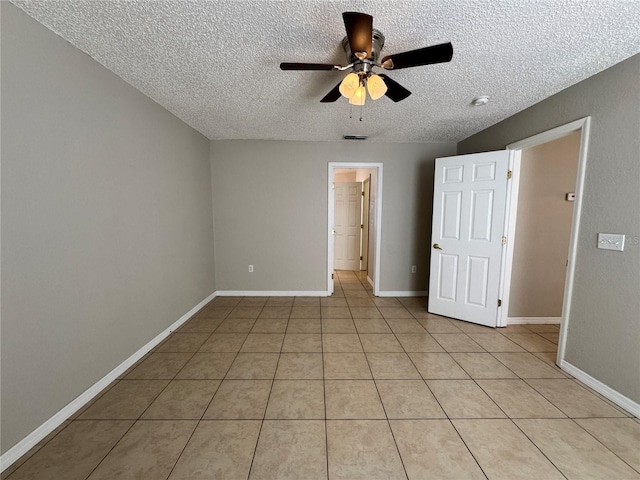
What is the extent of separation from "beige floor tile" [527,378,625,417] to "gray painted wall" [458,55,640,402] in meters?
0.15

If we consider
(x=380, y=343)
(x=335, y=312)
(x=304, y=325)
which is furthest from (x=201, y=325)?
(x=380, y=343)

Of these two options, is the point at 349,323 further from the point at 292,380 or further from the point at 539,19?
the point at 539,19

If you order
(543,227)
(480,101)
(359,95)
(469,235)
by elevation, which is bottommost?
(469,235)

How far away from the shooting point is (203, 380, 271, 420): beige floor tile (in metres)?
1.49

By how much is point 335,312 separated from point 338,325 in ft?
1.26

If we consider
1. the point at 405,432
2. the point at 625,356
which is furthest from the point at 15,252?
the point at 625,356

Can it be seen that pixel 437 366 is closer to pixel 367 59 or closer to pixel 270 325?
pixel 270 325

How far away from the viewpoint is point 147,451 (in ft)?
4.14

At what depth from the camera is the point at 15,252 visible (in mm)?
1199

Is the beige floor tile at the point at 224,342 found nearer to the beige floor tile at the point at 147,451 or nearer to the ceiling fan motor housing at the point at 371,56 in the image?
the beige floor tile at the point at 147,451

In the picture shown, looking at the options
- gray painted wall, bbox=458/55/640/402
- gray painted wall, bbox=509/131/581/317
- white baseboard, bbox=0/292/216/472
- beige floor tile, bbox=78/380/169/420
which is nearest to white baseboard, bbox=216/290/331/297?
white baseboard, bbox=0/292/216/472

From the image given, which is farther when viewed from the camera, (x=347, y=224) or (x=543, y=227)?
(x=347, y=224)

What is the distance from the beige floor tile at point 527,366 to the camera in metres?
1.90

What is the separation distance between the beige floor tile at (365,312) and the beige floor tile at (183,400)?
1.80 m
